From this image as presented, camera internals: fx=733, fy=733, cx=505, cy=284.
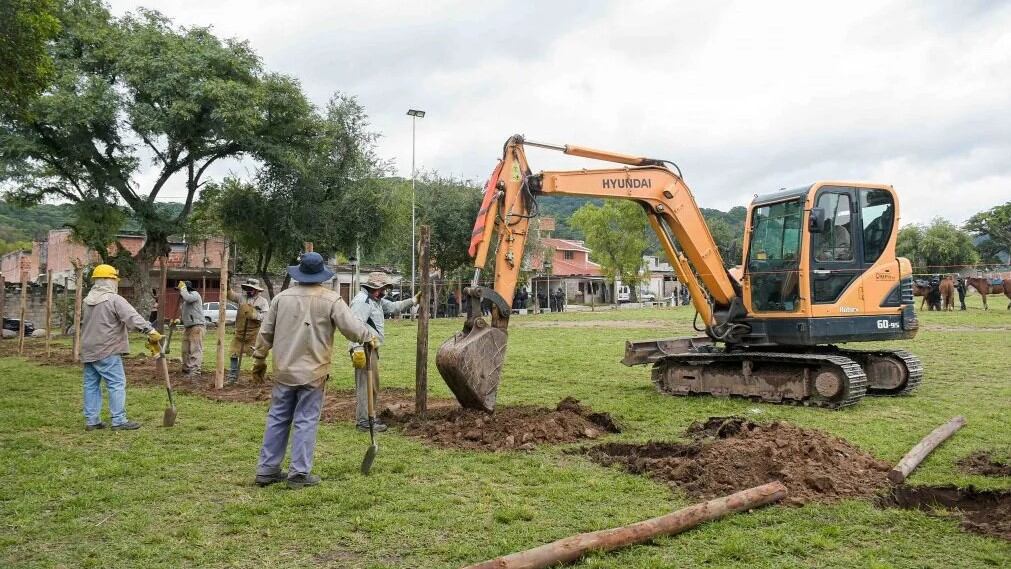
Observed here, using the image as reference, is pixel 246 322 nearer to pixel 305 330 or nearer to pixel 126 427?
pixel 126 427

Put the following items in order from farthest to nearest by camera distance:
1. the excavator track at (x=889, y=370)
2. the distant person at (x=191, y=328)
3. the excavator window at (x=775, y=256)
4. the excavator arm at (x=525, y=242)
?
the distant person at (x=191, y=328)
the excavator track at (x=889, y=370)
the excavator window at (x=775, y=256)
the excavator arm at (x=525, y=242)

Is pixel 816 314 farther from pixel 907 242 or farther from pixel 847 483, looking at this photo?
pixel 907 242

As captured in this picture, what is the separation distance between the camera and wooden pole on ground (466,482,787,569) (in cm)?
433

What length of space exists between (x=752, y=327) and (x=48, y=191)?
1025 inches

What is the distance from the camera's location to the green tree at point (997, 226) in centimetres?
7856

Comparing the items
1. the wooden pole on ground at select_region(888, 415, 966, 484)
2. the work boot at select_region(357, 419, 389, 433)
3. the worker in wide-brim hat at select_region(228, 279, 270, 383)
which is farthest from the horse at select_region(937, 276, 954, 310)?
the work boot at select_region(357, 419, 389, 433)

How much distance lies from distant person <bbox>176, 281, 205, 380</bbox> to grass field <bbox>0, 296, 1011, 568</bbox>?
131 inches

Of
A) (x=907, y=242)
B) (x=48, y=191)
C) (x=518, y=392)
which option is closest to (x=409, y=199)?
(x=48, y=191)

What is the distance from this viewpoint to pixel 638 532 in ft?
16.0

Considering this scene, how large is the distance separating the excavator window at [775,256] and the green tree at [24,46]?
39.5ft

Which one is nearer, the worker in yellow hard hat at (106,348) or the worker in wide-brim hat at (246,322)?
the worker in yellow hard hat at (106,348)

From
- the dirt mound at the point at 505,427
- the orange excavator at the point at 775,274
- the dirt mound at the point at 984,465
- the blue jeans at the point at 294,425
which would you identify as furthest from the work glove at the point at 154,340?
the dirt mound at the point at 984,465

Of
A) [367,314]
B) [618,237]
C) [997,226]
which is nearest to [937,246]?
[997,226]

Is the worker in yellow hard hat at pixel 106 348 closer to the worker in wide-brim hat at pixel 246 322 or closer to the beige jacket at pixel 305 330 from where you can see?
the beige jacket at pixel 305 330
